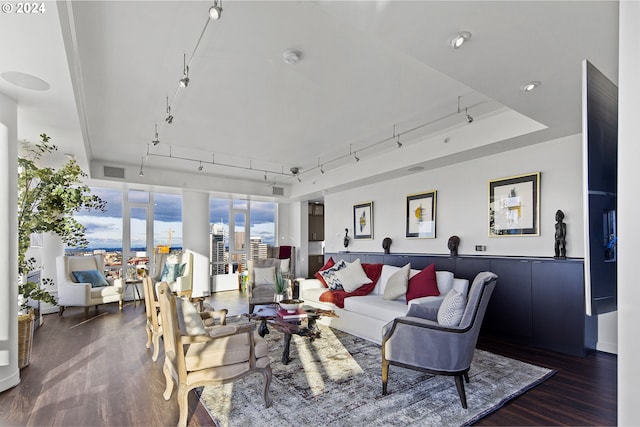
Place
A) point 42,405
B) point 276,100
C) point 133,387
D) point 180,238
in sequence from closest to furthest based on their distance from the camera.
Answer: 1. point 42,405
2. point 133,387
3. point 276,100
4. point 180,238

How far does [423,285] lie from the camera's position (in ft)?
14.2

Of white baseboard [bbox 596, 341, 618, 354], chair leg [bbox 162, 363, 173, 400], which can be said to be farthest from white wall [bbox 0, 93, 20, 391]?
white baseboard [bbox 596, 341, 618, 354]

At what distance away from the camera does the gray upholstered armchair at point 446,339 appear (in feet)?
8.84

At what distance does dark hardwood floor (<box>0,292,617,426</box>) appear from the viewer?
8.18 ft

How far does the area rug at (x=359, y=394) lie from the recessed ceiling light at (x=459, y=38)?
2.56 m

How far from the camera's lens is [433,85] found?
3439 millimetres

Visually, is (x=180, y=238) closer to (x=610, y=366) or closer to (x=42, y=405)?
(x=42, y=405)

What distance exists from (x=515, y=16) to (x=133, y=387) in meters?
3.98

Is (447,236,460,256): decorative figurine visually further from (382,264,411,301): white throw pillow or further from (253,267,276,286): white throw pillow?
(253,267,276,286): white throw pillow

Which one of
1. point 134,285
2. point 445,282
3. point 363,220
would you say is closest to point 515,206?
point 445,282

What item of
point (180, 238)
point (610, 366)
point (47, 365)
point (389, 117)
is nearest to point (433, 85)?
point (389, 117)

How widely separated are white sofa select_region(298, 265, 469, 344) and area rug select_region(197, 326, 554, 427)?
517 millimetres

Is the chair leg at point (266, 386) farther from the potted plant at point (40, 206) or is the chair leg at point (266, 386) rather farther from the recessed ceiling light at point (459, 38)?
the recessed ceiling light at point (459, 38)

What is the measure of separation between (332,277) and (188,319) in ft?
11.0
